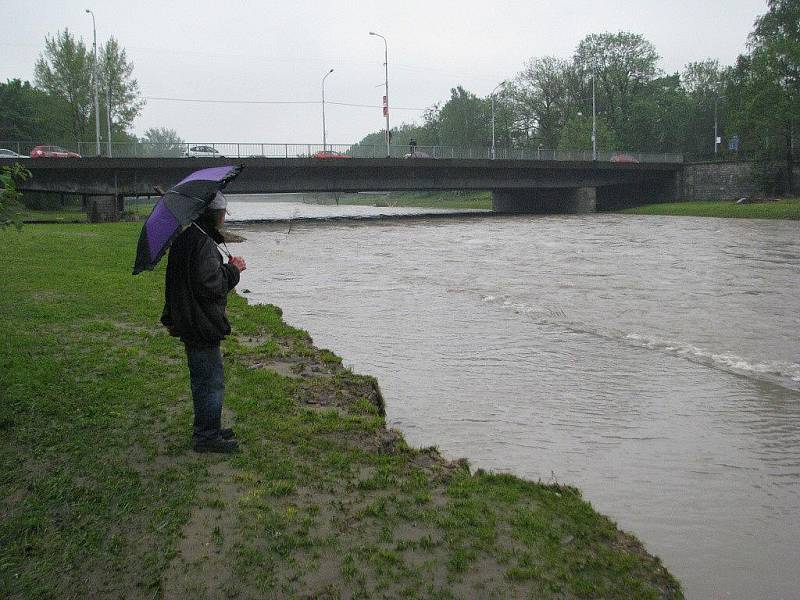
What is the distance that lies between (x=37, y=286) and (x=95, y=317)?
3610 mm

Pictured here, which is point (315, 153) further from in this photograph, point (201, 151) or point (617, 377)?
point (617, 377)

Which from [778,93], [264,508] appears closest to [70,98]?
[778,93]

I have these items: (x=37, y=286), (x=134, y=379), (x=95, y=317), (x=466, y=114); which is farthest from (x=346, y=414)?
(x=466, y=114)

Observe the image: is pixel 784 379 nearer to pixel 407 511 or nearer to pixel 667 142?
pixel 407 511

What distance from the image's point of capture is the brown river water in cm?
632

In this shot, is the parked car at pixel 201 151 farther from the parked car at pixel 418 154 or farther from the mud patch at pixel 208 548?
the mud patch at pixel 208 548

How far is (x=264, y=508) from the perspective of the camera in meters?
5.39

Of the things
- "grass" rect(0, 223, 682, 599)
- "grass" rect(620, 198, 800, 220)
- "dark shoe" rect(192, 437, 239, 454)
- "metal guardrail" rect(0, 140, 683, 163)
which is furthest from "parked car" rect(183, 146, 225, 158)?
"dark shoe" rect(192, 437, 239, 454)

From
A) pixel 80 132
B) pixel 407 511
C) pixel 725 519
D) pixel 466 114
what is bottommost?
pixel 725 519

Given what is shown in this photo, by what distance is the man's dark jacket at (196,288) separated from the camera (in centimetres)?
631

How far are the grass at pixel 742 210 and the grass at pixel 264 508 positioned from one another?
53.0m

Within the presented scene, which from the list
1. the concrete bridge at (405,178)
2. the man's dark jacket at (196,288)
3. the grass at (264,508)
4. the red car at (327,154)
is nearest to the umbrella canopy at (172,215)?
the man's dark jacket at (196,288)

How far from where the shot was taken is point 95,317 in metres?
12.6

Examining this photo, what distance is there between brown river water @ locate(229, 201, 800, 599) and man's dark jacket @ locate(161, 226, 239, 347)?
2623 mm
